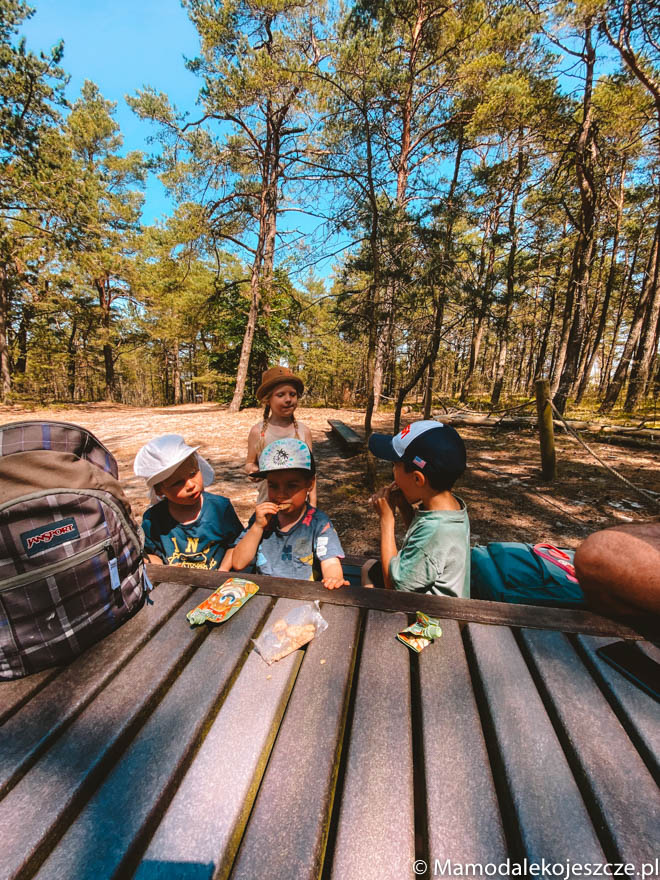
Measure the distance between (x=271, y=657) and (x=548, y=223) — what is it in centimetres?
2390

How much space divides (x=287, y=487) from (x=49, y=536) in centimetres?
107

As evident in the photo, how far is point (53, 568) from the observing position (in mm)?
1105

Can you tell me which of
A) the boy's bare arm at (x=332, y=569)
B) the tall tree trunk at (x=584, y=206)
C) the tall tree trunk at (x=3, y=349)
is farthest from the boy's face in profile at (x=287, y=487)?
the tall tree trunk at (x=3, y=349)

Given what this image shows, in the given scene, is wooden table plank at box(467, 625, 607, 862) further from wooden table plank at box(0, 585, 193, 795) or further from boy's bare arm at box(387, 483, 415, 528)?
wooden table plank at box(0, 585, 193, 795)

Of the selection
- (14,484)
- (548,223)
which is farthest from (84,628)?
(548,223)

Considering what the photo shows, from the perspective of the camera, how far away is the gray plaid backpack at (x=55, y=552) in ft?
3.49

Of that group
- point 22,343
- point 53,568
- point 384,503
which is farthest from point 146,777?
point 22,343

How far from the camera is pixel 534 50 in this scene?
29.3 ft

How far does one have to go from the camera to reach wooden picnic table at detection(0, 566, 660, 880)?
72 centimetres

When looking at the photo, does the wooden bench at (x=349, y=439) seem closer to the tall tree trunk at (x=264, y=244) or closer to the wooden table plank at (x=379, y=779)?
the tall tree trunk at (x=264, y=244)

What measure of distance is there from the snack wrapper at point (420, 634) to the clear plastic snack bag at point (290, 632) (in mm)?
279

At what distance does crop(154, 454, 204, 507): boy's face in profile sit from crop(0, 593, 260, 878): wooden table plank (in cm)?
88

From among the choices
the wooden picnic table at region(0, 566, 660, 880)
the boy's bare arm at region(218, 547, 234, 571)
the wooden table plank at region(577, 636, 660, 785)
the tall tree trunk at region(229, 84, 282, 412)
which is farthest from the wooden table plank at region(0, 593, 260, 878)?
the tall tree trunk at region(229, 84, 282, 412)

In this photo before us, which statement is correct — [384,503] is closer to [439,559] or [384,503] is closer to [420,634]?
[439,559]
